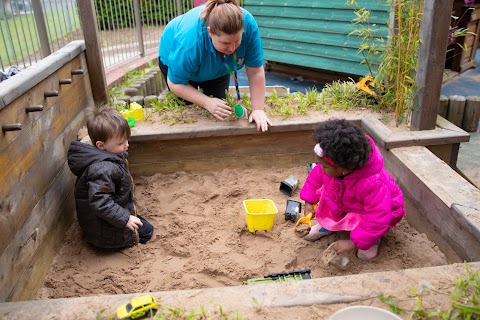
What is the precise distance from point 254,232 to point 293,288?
1045 millimetres

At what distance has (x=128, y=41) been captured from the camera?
22.8ft

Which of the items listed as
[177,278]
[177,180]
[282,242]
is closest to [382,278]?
[282,242]

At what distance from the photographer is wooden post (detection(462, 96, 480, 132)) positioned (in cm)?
439

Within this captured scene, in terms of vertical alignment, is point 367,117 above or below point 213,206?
above

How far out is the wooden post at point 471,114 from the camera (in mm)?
4391

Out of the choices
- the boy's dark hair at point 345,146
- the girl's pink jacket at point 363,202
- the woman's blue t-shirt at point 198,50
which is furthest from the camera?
the woman's blue t-shirt at point 198,50

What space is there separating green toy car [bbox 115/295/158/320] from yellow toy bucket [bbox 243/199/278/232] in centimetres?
114

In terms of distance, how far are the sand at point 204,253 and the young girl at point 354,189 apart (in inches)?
6.6

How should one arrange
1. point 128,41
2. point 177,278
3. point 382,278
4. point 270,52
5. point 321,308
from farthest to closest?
point 270,52, point 128,41, point 177,278, point 382,278, point 321,308

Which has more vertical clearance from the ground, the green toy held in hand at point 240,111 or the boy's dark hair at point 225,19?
the boy's dark hair at point 225,19

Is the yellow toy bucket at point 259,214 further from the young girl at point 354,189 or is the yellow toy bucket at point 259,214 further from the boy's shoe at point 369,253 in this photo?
the boy's shoe at point 369,253

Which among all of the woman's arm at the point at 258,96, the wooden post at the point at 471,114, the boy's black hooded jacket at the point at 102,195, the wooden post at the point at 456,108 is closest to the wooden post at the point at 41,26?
the boy's black hooded jacket at the point at 102,195

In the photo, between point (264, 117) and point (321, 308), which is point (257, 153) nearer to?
point (264, 117)

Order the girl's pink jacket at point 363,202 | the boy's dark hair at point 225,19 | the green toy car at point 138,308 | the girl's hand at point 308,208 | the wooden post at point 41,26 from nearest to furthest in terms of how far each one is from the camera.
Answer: the green toy car at point 138,308 → the girl's pink jacket at point 363,202 → the boy's dark hair at point 225,19 → the girl's hand at point 308,208 → the wooden post at point 41,26
